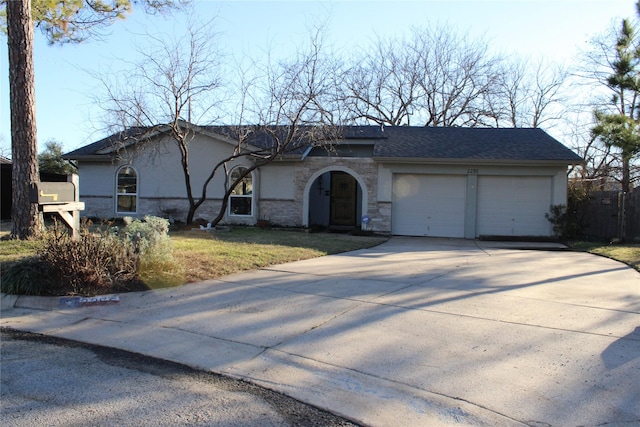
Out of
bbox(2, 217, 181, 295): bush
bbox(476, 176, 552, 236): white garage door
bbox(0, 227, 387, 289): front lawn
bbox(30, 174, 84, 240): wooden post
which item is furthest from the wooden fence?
bbox(30, 174, 84, 240): wooden post

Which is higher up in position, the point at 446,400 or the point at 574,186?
the point at 574,186

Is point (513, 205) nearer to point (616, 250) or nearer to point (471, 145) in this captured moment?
point (471, 145)

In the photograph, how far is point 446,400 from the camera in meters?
3.70

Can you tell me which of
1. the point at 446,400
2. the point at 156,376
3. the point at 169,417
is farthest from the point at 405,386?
the point at 156,376

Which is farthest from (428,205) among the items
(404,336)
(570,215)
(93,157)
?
(93,157)

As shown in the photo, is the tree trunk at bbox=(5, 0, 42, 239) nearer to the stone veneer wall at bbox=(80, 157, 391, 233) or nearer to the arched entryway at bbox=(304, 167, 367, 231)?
the stone veneer wall at bbox=(80, 157, 391, 233)

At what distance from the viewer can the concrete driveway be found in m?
3.69

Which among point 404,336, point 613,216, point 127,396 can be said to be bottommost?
point 127,396

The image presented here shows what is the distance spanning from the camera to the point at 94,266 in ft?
22.9

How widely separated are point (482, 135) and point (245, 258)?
43.2 feet

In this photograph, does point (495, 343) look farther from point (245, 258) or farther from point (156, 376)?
point (245, 258)

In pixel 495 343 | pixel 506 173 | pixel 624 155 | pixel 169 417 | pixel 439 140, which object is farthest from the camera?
pixel 439 140

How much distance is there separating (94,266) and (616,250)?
12966 millimetres

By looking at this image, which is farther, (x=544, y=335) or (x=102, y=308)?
(x=102, y=308)
